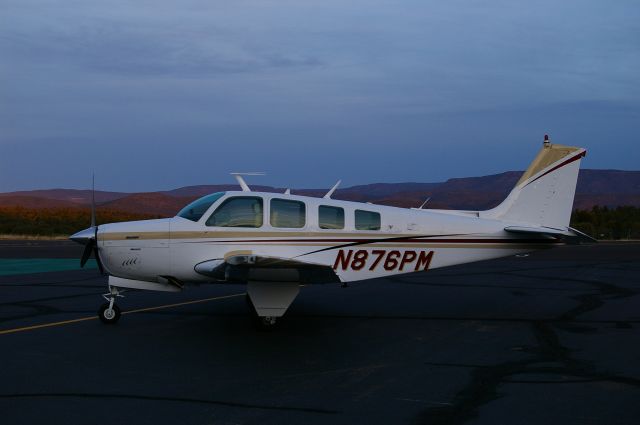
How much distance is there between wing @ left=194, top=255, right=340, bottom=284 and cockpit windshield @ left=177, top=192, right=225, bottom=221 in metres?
0.80

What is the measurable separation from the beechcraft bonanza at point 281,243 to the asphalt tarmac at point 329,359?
0.76m

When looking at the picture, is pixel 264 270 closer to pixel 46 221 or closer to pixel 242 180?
pixel 242 180

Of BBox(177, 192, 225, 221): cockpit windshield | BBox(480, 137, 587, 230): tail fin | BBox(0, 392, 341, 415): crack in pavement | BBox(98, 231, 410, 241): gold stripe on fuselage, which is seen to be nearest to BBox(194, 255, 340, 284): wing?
BBox(98, 231, 410, 241): gold stripe on fuselage

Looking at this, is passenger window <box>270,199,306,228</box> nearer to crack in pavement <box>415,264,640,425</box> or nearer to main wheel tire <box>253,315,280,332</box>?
main wheel tire <box>253,315,280,332</box>

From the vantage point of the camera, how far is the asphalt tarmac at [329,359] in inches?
248

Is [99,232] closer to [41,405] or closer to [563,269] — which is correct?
[41,405]

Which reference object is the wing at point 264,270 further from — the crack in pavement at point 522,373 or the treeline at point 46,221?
the treeline at point 46,221

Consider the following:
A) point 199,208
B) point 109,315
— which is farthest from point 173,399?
point 199,208

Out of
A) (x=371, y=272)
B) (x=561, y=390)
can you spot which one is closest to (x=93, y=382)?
(x=561, y=390)

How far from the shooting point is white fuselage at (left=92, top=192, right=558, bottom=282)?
36.6ft

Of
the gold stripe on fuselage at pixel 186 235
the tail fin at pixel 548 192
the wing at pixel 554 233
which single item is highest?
the tail fin at pixel 548 192

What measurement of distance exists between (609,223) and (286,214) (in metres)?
51.9

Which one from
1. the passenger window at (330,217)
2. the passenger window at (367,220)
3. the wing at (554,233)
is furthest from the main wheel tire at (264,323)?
the wing at (554,233)

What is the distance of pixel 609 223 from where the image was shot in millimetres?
57562
